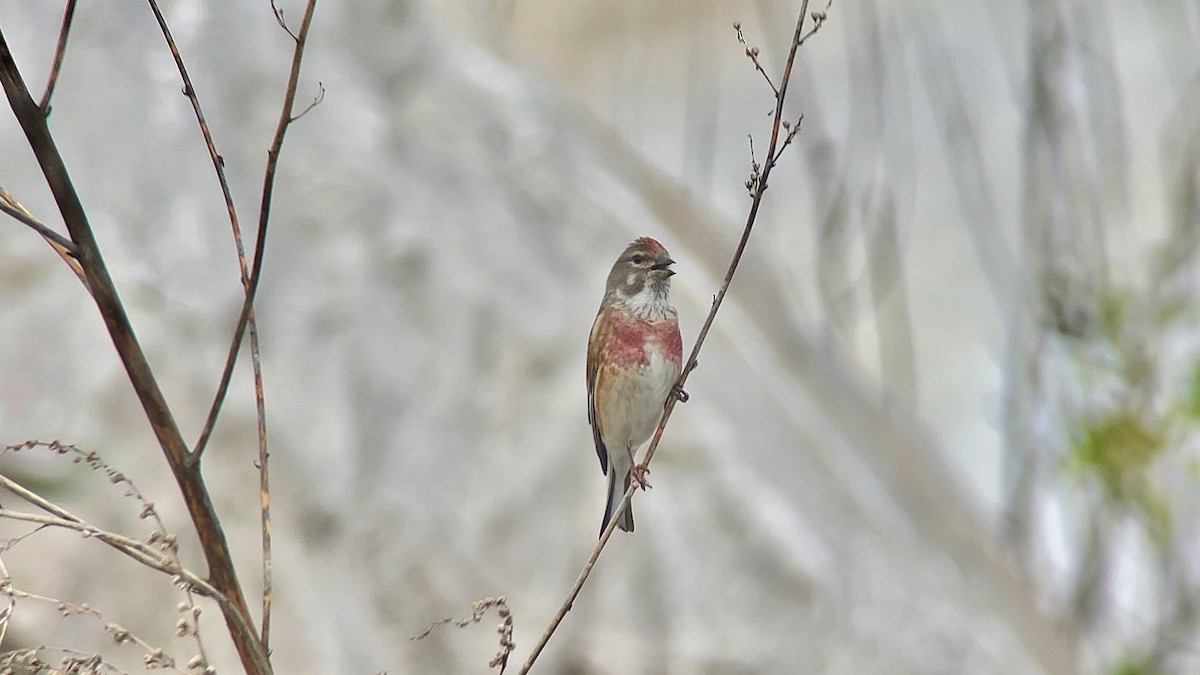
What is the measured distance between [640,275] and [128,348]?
170 centimetres

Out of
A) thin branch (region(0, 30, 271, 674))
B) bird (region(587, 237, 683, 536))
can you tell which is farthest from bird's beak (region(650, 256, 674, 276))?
thin branch (region(0, 30, 271, 674))

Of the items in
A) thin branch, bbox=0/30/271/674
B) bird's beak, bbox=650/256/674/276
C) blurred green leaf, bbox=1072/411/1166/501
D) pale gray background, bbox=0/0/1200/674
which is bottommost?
thin branch, bbox=0/30/271/674

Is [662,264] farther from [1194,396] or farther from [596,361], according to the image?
[1194,396]

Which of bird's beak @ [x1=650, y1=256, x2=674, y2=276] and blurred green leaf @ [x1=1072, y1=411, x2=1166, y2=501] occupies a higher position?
bird's beak @ [x1=650, y1=256, x2=674, y2=276]

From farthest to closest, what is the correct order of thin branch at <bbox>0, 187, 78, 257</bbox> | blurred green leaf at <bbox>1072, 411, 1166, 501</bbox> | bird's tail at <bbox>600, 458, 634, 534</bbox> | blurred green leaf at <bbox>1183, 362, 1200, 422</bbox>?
blurred green leaf at <bbox>1072, 411, 1166, 501</bbox> → blurred green leaf at <bbox>1183, 362, 1200, 422</bbox> → bird's tail at <bbox>600, 458, 634, 534</bbox> → thin branch at <bbox>0, 187, 78, 257</bbox>

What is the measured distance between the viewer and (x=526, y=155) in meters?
4.97

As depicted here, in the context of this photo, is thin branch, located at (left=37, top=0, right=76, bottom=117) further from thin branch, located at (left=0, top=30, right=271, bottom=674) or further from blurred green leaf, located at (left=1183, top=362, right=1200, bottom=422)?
blurred green leaf, located at (left=1183, top=362, right=1200, bottom=422)

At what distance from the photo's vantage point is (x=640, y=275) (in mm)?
2828

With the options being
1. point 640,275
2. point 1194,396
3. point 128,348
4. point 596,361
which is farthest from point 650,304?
point 128,348

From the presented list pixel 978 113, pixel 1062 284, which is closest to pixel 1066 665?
pixel 1062 284

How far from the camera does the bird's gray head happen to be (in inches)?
100

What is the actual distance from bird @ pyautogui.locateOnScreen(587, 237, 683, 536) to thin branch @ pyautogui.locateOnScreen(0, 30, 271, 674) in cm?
162

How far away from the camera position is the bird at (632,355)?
9.55 ft

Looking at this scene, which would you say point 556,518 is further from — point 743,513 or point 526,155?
point 526,155
